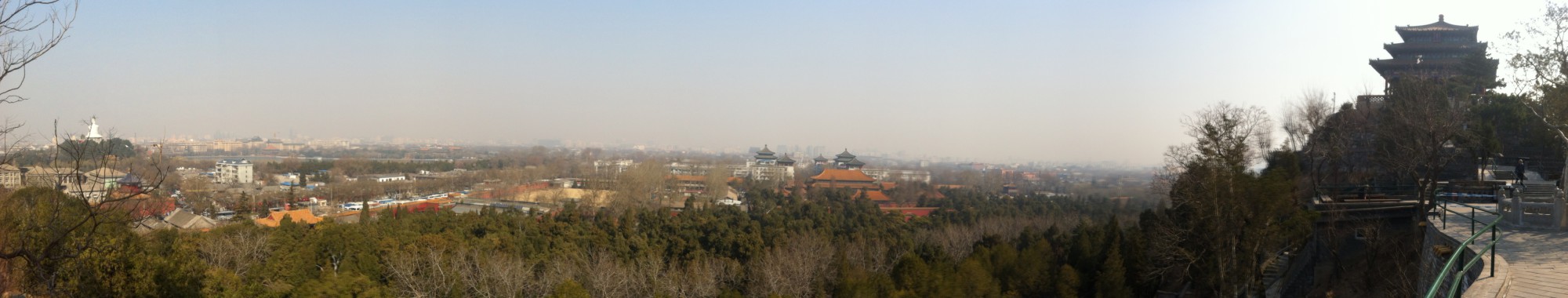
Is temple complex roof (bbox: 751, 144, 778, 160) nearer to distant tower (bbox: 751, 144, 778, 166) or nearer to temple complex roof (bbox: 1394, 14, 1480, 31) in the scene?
distant tower (bbox: 751, 144, 778, 166)

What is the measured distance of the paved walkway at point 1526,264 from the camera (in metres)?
4.75

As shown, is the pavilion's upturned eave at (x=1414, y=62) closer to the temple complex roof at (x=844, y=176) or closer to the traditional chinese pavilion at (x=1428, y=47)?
the traditional chinese pavilion at (x=1428, y=47)

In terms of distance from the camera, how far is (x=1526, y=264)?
5535 mm

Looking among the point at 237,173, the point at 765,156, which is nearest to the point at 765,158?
the point at 765,156

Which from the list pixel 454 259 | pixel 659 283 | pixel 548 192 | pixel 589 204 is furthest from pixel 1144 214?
pixel 548 192

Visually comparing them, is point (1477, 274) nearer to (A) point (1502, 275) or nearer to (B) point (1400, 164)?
(A) point (1502, 275)

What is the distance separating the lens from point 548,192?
119ft

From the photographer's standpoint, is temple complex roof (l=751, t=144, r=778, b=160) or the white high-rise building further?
temple complex roof (l=751, t=144, r=778, b=160)

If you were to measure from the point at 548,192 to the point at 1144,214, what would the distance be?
2701 centimetres

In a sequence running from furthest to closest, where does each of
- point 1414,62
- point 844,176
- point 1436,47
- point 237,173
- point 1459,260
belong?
point 237,173, point 844,176, point 1436,47, point 1414,62, point 1459,260

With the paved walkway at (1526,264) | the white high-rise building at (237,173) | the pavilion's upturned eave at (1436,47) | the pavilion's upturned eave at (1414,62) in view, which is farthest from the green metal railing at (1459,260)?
the white high-rise building at (237,173)

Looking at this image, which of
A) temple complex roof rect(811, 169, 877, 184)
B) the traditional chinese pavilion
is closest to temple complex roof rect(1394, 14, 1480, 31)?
the traditional chinese pavilion

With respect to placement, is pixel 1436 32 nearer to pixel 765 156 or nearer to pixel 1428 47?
pixel 1428 47

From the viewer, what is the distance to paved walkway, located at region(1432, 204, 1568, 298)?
475 cm
